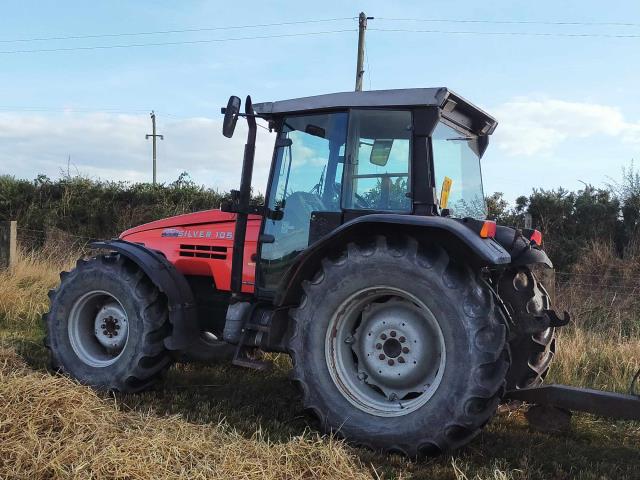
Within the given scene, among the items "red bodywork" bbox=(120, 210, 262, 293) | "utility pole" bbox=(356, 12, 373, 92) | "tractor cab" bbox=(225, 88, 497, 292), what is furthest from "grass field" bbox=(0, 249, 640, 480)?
"utility pole" bbox=(356, 12, 373, 92)

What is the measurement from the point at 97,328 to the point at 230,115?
1998mm

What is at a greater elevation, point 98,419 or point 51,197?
point 51,197

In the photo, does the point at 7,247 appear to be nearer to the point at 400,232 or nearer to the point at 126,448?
the point at 126,448

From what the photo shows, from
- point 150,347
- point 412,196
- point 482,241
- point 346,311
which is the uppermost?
point 412,196

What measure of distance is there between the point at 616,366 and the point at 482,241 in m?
2.96

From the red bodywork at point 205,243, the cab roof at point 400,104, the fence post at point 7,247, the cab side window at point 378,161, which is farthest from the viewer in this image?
the fence post at point 7,247

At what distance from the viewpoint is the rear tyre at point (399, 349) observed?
3.41 metres

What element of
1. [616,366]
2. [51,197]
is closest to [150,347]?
[616,366]

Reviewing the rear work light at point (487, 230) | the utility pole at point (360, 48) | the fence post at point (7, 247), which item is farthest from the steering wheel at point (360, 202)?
the utility pole at point (360, 48)

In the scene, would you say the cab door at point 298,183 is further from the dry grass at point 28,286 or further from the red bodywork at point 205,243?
the dry grass at point 28,286

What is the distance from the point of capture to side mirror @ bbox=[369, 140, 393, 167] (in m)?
4.17

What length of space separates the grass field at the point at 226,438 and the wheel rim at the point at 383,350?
0.38 meters

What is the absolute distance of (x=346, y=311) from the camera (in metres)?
3.90

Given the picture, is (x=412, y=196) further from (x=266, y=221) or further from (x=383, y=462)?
(x=383, y=462)
